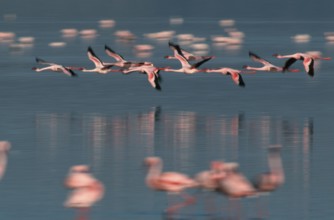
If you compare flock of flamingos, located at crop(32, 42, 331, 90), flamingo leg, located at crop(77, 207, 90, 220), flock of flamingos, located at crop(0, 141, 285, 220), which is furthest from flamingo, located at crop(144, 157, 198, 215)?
flock of flamingos, located at crop(32, 42, 331, 90)

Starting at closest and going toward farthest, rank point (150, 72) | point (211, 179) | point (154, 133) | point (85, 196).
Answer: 1. point (85, 196)
2. point (211, 179)
3. point (154, 133)
4. point (150, 72)

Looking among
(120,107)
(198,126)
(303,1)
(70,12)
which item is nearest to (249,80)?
(120,107)

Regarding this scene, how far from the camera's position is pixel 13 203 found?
18.1 meters

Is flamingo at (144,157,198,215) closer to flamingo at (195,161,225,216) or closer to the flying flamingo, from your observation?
flamingo at (195,161,225,216)

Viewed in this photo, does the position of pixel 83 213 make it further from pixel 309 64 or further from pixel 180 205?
pixel 309 64

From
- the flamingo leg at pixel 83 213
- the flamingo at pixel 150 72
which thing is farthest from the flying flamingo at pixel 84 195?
the flamingo at pixel 150 72

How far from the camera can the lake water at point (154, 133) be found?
60.2 feet

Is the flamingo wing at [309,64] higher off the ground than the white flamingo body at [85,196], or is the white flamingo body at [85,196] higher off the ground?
the flamingo wing at [309,64]

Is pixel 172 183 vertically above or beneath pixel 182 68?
beneath

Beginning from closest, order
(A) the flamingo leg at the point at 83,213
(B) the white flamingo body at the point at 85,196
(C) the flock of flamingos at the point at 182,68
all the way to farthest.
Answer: (B) the white flamingo body at the point at 85,196 → (A) the flamingo leg at the point at 83,213 → (C) the flock of flamingos at the point at 182,68

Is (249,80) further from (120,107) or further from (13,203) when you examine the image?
(13,203)

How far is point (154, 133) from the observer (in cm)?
2655

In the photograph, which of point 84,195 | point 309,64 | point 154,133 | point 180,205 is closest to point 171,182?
point 180,205

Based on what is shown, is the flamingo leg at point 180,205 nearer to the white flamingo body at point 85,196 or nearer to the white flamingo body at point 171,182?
the white flamingo body at point 171,182
